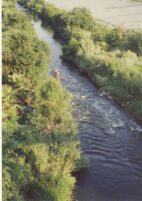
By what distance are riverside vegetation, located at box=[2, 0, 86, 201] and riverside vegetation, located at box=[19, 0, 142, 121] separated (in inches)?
265

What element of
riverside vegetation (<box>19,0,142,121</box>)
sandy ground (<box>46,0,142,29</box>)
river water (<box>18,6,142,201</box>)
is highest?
sandy ground (<box>46,0,142,29</box>)

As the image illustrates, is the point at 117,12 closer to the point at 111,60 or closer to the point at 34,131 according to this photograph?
the point at 111,60

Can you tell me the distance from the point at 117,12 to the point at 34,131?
66.5m

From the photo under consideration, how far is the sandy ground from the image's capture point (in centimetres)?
5784

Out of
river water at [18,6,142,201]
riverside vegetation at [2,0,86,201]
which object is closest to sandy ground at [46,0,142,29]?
river water at [18,6,142,201]

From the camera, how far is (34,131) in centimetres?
1352

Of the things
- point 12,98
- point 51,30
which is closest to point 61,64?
point 12,98

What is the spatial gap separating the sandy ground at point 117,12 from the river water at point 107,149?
1507 inches

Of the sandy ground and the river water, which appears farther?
the sandy ground

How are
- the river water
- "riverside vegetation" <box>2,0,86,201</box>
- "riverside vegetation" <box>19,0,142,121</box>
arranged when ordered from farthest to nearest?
"riverside vegetation" <box>19,0,142,121</box> < the river water < "riverside vegetation" <box>2,0,86,201</box>

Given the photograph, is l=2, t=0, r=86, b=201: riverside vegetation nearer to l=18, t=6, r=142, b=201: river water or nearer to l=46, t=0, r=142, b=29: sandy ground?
l=18, t=6, r=142, b=201: river water

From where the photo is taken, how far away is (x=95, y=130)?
54.9 feet

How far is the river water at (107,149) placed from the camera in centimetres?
1174

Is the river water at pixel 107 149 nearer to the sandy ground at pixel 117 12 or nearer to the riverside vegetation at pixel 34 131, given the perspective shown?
the riverside vegetation at pixel 34 131
